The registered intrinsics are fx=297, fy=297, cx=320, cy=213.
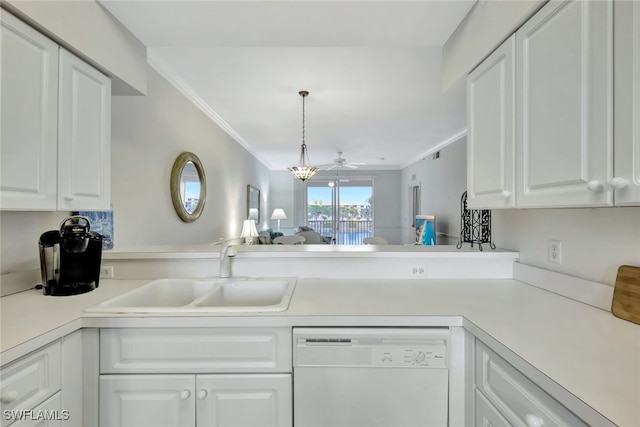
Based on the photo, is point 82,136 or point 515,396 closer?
point 515,396

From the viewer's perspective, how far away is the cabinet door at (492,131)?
3.85 ft

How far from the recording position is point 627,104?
0.76 metres

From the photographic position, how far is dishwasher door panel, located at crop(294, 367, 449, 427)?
111cm

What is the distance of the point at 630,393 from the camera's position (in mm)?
636

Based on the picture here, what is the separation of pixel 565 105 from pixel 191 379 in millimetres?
1589

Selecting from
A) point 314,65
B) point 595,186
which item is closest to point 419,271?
point 595,186

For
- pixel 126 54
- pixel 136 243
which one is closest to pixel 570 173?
pixel 126 54

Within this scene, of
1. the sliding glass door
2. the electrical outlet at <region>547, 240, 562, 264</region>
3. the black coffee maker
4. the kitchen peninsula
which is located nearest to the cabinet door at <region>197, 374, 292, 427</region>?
the kitchen peninsula

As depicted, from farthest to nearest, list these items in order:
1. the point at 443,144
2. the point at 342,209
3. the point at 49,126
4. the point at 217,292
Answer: the point at 342,209 < the point at 443,144 < the point at 217,292 < the point at 49,126

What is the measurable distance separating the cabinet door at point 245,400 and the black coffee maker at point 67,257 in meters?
0.82

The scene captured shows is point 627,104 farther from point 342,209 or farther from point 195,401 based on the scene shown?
point 342,209

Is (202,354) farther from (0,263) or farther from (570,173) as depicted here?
(570,173)

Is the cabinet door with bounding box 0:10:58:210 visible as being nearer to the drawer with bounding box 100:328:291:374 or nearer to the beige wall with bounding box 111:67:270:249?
the drawer with bounding box 100:328:291:374

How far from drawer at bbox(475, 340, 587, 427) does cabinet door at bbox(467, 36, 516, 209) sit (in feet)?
1.97
